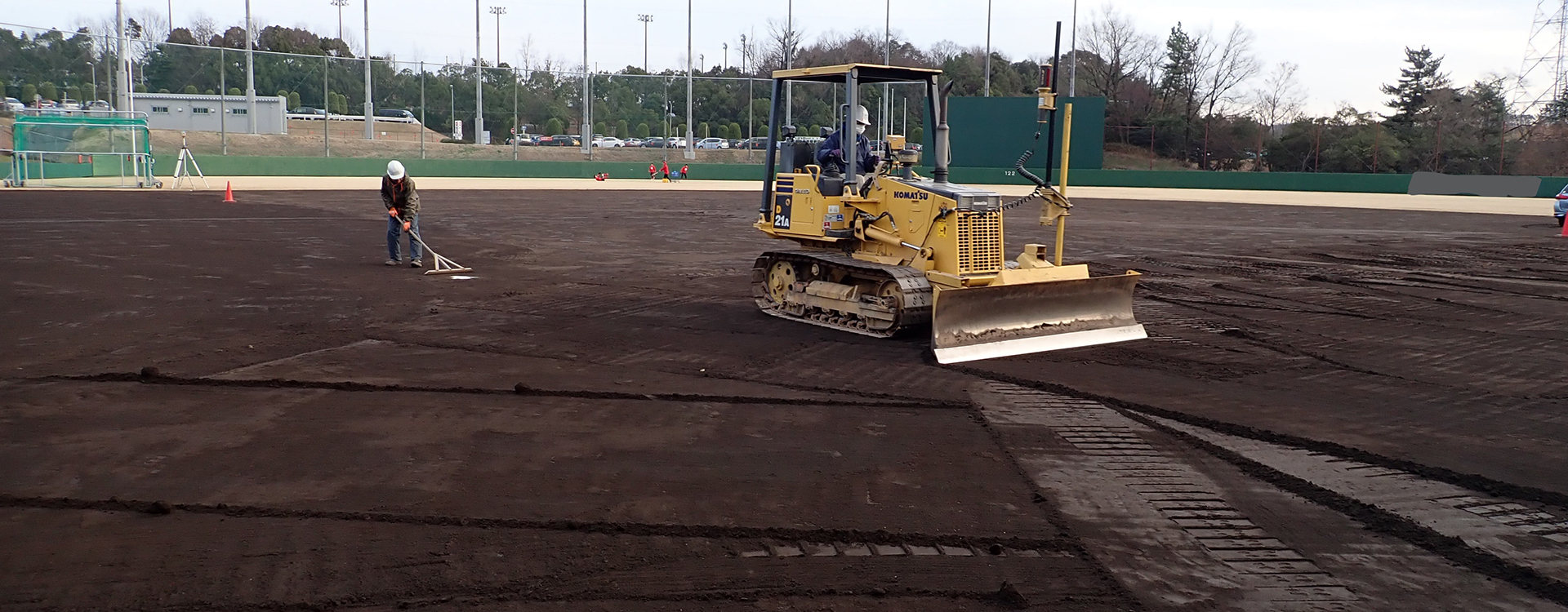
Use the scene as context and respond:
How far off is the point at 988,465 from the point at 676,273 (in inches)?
383

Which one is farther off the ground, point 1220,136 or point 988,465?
point 1220,136

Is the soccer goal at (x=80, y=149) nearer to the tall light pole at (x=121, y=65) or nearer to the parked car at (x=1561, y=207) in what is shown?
the tall light pole at (x=121, y=65)

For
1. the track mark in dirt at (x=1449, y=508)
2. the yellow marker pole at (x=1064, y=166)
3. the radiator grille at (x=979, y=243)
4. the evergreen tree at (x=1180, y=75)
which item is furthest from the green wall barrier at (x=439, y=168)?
the track mark in dirt at (x=1449, y=508)

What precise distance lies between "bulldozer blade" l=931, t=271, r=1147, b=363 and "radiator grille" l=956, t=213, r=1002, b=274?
0.42 m

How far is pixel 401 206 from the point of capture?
15492mm

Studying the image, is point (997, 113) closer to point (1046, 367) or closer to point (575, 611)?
point (1046, 367)

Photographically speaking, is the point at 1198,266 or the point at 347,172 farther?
the point at 347,172

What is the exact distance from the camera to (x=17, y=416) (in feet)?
23.3

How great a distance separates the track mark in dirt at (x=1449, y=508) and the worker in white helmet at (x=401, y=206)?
11.5 meters

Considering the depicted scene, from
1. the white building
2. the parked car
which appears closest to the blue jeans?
the parked car

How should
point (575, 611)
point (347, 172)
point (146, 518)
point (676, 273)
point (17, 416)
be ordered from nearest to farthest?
1. point (575, 611)
2. point (146, 518)
3. point (17, 416)
4. point (676, 273)
5. point (347, 172)

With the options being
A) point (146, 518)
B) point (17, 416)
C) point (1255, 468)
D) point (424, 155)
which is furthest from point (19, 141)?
point (1255, 468)

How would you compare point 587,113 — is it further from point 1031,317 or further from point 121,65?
point 1031,317

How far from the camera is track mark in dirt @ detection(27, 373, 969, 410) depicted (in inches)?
317
